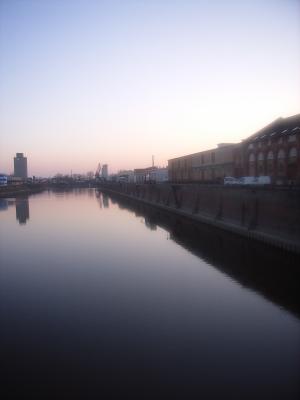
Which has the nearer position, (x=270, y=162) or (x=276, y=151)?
(x=276, y=151)

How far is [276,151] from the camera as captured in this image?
30.9 metres

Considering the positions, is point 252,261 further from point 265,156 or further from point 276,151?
point 265,156

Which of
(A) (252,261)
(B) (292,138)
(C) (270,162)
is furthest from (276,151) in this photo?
(A) (252,261)

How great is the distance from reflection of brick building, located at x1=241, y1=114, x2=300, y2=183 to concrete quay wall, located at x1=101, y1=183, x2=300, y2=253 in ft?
21.5

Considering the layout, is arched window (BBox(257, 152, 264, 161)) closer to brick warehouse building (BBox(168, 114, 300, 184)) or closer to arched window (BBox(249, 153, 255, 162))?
brick warehouse building (BBox(168, 114, 300, 184))

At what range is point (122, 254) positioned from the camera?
57.9ft

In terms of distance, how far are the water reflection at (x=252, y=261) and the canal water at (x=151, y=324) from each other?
0.07 metres

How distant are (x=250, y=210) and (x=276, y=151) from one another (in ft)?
46.8

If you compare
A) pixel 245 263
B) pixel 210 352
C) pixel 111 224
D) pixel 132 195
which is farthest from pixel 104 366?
pixel 132 195

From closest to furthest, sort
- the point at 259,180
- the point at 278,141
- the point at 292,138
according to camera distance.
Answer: the point at 259,180, the point at 292,138, the point at 278,141

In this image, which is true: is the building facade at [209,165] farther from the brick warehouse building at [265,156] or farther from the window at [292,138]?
the window at [292,138]

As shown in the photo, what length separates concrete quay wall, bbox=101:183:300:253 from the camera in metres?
15.1

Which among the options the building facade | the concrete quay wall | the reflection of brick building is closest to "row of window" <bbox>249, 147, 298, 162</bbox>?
the reflection of brick building

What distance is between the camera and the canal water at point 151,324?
21.2ft
